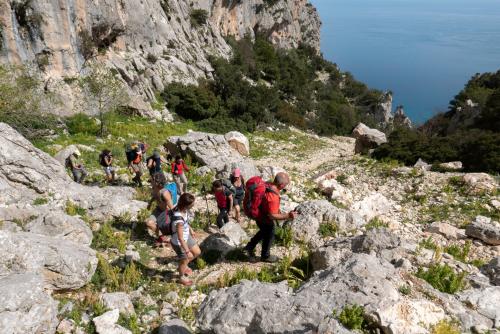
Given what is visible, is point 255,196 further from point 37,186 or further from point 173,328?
point 37,186

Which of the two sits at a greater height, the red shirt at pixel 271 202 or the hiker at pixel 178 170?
the red shirt at pixel 271 202

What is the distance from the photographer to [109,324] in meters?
5.12

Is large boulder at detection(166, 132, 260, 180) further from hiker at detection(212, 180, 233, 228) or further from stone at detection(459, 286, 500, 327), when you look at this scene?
stone at detection(459, 286, 500, 327)

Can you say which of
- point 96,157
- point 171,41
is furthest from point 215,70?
point 96,157

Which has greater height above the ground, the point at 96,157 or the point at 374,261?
the point at 374,261

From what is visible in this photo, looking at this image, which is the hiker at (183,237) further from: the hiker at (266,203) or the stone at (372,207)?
the stone at (372,207)

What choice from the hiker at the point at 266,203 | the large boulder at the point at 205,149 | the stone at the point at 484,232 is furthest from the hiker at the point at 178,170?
the stone at the point at 484,232

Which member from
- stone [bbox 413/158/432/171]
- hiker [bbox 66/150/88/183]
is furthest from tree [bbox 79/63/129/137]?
stone [bbox 413/158/432/171]

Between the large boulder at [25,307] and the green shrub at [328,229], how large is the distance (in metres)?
6.01

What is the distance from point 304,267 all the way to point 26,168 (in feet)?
25.1

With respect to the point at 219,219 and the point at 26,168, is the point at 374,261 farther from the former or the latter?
the point at 26,168

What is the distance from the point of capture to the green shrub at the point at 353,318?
3.94m

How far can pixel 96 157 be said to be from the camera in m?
17.0

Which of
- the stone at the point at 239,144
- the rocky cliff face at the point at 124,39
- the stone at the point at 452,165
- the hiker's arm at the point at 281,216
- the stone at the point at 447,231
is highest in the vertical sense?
the rocky cliff face at the point at 124,39
